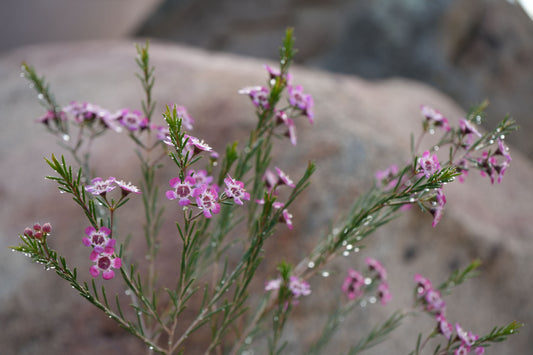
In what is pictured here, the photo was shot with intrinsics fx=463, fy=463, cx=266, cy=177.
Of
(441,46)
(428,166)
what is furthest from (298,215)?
(441,46)

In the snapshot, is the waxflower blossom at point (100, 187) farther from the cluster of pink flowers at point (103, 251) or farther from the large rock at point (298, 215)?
the large rock at point (298, 215)

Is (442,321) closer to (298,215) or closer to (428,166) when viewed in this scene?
(428,166)

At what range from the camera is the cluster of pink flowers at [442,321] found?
0.80m

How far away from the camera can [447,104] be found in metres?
2.51

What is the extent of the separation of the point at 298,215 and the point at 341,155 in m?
0.26

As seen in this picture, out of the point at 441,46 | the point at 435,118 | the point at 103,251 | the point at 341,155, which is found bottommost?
the point at 103,251

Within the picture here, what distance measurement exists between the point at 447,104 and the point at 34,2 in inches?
143

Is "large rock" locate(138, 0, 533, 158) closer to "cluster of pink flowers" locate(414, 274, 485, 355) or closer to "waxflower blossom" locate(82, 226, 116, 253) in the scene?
"cluster of pink flowers" locate(414, 274, 485, 355)

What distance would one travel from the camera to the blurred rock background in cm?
136

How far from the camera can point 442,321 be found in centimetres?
84

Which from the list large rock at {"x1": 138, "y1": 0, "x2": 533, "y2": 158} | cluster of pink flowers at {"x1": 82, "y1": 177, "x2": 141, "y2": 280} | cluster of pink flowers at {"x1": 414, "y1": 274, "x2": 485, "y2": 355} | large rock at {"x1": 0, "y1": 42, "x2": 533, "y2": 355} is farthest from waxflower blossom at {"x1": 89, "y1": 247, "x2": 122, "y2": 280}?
large rock at {"x1": 138, "y1": 0, "x2": 533, "y2": 158}

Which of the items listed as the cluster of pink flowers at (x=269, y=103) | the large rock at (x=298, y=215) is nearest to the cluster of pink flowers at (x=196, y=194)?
the cluster of pink flowers at (x=269, y=103)

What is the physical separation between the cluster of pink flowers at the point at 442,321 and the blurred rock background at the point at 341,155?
0.53m

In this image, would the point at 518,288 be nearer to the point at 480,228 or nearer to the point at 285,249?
the point at 480,228
